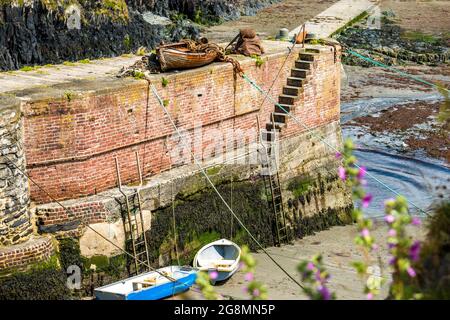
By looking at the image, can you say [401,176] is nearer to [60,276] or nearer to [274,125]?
[274,125]

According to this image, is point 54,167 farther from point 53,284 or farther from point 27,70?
point 27,70

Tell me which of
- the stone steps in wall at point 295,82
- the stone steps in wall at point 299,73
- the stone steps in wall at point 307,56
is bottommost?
the stone steps in wall at point 295,82

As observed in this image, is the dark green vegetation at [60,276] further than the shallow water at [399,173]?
No

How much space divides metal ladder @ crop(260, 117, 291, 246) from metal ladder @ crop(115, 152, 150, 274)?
3.84 metres

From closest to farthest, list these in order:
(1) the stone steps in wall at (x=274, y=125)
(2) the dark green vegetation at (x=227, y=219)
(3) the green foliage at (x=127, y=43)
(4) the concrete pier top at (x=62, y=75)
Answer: (4) the concrete pier top at (x=62, y=75) → (2) the dark green vegetation at (x=227, y=219) → (1) the stone steps in wall at (x=274, y=125) → (3) the green foliage at (x=127, y=43)

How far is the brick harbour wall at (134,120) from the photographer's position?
16.6 m

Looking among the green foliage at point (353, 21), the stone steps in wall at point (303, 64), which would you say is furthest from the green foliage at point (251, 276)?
the green foliage at point (353, 21)

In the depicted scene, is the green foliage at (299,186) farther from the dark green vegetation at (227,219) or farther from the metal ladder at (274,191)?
the metal ladder at (274,191)

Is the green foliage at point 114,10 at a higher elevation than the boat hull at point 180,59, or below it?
below

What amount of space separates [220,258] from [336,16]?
103ft

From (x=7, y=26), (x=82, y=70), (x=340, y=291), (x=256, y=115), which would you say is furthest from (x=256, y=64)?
(x=7, y=26)

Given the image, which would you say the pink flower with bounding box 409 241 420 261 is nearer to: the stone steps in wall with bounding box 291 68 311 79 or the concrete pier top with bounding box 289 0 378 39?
the stone steps in wall with bounding box 291 68 311 79

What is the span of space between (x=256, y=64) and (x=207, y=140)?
2174 millimetres

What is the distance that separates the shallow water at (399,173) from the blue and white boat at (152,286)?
7.78m
